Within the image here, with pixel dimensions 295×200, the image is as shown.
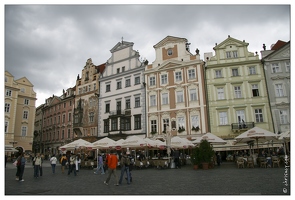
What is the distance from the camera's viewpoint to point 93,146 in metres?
22.9

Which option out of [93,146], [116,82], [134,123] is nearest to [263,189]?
[93,146]

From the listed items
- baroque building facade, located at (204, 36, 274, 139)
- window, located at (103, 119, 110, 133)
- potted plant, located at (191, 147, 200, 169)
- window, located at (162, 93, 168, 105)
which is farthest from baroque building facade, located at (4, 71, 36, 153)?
potted plant, located at (191, 147, 200, 169)

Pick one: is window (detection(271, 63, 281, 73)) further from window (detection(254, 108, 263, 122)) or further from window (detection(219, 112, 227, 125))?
window (detection(219, 112, 227, 125))

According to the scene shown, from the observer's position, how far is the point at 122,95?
119ft

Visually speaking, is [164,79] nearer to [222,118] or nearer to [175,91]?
[175,91]

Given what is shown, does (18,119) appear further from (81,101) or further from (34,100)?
(81,101)

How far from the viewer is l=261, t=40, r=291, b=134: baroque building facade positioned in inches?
1045

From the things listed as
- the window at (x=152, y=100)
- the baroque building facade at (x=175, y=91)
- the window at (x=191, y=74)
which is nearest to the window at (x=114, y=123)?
the baroque building facade at (x=175, y=91)

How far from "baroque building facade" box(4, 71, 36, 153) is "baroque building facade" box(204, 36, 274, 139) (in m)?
29.8

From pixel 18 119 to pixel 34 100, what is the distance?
4442 mm

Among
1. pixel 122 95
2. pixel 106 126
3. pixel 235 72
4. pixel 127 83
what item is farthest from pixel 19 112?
pixel 235 72

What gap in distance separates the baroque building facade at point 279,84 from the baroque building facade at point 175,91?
7.50 metres

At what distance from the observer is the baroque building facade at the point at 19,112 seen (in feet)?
124

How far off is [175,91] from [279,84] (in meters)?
12.2
